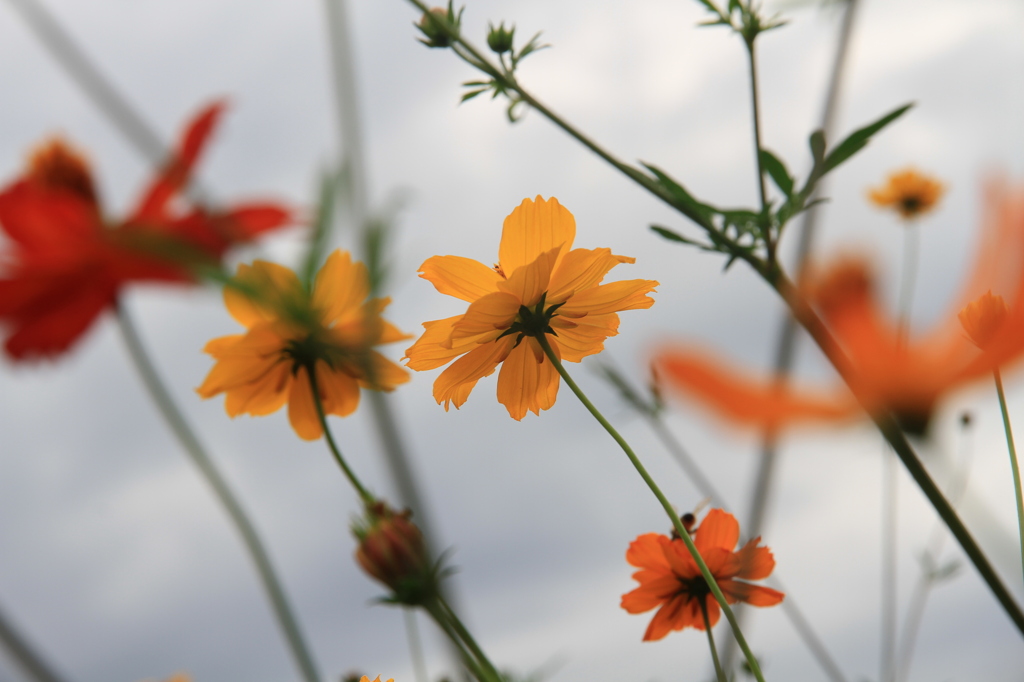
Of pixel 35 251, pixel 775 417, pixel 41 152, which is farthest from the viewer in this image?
pixel 41 152

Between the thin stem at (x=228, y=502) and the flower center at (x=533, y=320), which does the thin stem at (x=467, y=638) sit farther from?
the flower center at (x=533, y=320)

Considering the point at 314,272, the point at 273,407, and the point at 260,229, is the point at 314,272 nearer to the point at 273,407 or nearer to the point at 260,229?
the point at 260,229

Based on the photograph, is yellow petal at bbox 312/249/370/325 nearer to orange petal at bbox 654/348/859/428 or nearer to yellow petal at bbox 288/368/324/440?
yellow petal at bbox 288/368/324/440

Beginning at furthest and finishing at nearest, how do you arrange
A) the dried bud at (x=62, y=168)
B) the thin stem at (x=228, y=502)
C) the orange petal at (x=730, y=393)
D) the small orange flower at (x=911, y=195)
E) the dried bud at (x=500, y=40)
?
1. the small orange flower at (x=911, y=195)
2. the dried bud at (x=500, y=40)
3. the dried bud at (x=62, y=168)
4. the thin stem at (x=228, y=502)
5. the orange petal at (x=730, y=393)

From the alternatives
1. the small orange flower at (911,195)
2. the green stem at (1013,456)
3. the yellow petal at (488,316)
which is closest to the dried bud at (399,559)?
the yellow petal at (488,316)

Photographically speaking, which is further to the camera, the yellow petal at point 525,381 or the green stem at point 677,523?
the yellow petal at point 525,381

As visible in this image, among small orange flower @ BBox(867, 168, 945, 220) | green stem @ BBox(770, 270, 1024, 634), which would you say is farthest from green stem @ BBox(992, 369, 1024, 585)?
small orange flower @ BBox(867, 168, 945, 220)

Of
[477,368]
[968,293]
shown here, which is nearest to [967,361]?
[968,293]
